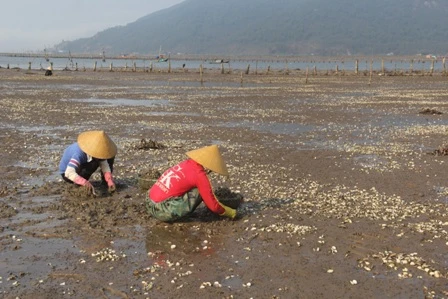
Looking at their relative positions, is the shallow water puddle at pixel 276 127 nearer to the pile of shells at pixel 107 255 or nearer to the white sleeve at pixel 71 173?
the white sleeve at pixel 71 173

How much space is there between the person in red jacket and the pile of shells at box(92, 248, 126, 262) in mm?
1119

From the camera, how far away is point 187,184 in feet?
23.1

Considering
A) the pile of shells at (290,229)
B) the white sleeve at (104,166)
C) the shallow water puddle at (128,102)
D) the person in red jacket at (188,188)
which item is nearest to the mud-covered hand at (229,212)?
the person in red jacket at (188,188)

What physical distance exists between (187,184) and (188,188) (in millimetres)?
75

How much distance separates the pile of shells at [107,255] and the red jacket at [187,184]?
1.20 metres

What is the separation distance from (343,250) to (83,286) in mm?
3399

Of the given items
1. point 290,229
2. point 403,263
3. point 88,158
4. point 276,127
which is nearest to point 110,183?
point 88,158

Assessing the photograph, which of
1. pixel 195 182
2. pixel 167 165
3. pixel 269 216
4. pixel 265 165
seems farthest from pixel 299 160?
pixel 195 182

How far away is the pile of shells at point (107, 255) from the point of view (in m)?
6.02

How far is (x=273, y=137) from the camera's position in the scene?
51.0 ft

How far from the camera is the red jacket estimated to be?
6.99 meters

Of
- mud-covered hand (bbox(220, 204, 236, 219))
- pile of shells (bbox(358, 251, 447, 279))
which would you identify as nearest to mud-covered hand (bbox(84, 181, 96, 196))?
mud-covered hand (bbox(220, 204, 236, 219))

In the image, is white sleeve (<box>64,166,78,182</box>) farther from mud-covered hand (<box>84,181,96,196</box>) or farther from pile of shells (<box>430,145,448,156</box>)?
pile of shells (<box>430,145,448,156</box>)

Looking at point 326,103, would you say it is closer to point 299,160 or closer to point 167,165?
point 299,160
